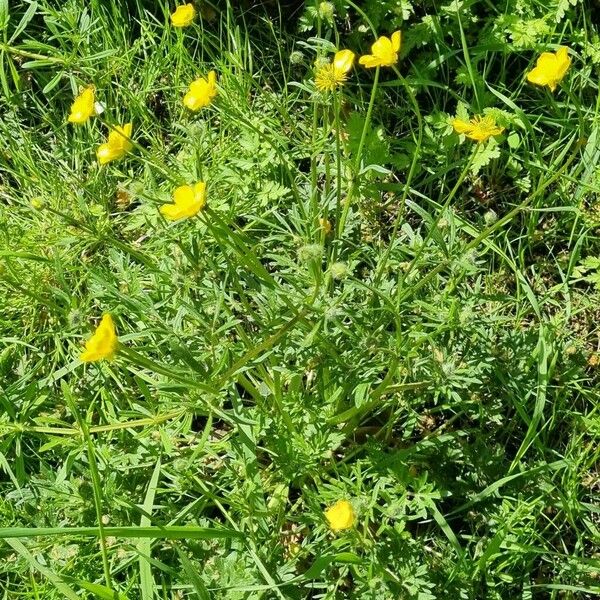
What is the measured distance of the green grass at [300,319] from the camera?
6.05ft

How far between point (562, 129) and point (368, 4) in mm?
729

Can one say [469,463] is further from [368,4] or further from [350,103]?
[368,4]

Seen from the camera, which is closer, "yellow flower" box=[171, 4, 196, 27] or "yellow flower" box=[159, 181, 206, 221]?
"yellow flower" box=[159, 181, 206, 221]

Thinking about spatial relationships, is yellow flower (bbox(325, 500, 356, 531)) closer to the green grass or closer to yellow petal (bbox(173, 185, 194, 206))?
the green grass

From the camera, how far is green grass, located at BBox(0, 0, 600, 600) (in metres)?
1.84

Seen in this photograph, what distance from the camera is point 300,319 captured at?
1.65 m

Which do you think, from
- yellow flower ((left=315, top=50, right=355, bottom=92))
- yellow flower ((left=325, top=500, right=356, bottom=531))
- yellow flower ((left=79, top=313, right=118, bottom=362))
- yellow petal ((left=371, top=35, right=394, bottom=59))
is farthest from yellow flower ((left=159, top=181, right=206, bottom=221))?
yellow flower ((left=325, top=500, right=356, bottom=531))

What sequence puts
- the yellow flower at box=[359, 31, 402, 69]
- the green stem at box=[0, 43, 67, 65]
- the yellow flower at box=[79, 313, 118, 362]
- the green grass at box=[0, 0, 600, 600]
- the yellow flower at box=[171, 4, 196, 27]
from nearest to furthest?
1. the yellow flower at box=[79, 313, 118, 362]
2. the yellow flower at box=[359, 31, 402, 69]
3. the green grass at box=[0, 0, 600, 600]
4. the yellow flower at box=[171, 4, 196, 27]
5. the green stem at box=[0, 43, 67, 65]

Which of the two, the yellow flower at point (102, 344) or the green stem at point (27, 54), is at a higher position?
the green stem at point (27, 54)

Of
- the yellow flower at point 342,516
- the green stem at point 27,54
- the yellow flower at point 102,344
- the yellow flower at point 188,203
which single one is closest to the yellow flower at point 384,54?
the yellow flower at point 188,203

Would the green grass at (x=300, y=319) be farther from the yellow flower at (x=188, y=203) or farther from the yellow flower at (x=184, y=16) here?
the yellow flower at (x=184, y=16)

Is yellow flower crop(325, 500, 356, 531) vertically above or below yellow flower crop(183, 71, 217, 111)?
below

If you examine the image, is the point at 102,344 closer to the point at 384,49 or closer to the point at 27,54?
the point at 384,49

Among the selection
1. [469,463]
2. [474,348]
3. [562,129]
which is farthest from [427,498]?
[562,129]
